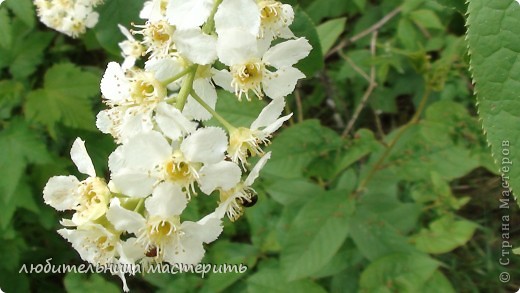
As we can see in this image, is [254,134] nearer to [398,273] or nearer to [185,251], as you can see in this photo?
[185,251]

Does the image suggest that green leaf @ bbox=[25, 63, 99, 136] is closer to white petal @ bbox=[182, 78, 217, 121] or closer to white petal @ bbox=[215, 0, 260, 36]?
white petal @ bbox=[182, 78, 217, 121]

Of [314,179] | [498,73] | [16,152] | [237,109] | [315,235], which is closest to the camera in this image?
[498,73]

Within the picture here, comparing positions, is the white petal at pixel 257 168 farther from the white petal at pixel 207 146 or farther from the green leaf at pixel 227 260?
the green leaf at pixel 227 260

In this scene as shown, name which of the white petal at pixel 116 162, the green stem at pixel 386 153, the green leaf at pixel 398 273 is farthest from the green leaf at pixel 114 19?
the green leaf at pixel 398 273

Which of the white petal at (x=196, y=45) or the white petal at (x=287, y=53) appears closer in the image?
the white petal at (x=196, y=45)

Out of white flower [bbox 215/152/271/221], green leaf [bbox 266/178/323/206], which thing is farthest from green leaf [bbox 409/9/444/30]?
white flower [bbox 215/152/271/221]

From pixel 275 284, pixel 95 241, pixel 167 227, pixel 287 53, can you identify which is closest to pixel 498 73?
pixel 287 53

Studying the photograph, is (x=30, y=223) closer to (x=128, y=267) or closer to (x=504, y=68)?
(x=128, y=267)
